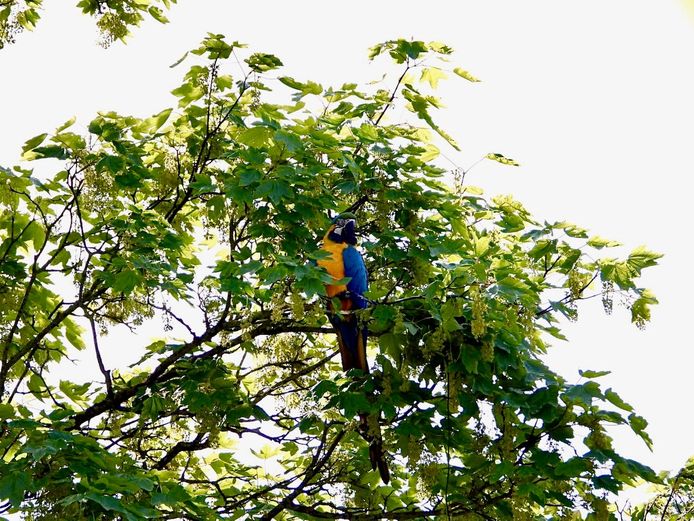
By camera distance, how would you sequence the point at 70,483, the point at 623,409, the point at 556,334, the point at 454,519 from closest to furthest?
the point at 70,483 → the point at 623,409 → the point at 454,519 → the point at 556,334

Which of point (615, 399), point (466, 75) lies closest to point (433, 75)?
point (466, 75)

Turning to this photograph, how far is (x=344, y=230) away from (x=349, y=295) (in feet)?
1.25

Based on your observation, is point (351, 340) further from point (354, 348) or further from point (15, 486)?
point (15, 486)

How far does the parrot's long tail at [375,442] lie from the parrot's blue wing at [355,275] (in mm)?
692

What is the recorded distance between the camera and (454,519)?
4867 millimetres

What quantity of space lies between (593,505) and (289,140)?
2454mm

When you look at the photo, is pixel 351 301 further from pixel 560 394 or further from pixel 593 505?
pixel 593 505

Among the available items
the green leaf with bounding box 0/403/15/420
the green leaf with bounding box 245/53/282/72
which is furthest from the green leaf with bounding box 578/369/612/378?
the green leaf with bounding box 0/403/15/420

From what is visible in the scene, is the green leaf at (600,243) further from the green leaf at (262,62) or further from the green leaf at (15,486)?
the green leaf at (15,486)

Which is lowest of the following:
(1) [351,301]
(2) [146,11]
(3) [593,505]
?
(3) [593,505]

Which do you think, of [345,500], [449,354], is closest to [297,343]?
[345,500]

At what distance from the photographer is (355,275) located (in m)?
5.26

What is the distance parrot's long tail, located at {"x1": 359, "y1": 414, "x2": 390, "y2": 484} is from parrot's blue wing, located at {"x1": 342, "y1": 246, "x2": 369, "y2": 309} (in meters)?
0.69

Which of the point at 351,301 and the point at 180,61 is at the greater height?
the point at 180,61
